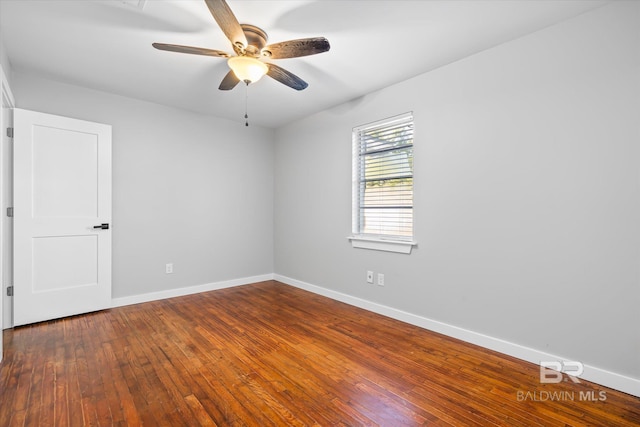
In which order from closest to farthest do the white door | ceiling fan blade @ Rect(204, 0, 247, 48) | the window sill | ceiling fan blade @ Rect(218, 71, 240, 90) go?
ceiling fan blade @ Rect(204, 0, 247, 48) → ceiling fan blade @ Rect(218, 71, 240, 90) → the white door → the window sill

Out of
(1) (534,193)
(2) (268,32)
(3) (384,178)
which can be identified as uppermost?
(2) (268,32)

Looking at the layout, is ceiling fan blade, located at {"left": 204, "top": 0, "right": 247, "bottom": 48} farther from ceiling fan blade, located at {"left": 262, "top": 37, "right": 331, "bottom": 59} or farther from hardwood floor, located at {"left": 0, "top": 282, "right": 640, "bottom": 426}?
hardwood floor, located at {"left": 0, "top": 282, "right": 640, "bottom": 426}

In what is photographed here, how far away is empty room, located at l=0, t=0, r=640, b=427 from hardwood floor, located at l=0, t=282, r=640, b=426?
0.7 inches

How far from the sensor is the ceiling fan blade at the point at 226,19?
163cm

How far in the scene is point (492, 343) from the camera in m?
2.53

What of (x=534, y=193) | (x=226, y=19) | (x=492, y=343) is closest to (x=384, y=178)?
(x=534, y=193)

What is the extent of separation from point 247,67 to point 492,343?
302 cm

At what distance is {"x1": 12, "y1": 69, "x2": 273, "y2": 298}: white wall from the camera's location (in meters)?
3.58

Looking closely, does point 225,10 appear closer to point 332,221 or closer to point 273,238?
point 332,221

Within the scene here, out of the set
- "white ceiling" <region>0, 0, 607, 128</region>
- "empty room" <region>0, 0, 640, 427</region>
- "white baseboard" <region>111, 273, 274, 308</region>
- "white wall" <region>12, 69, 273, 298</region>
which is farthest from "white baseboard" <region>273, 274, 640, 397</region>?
"white ceiling" <region>0, 0, 607, 128</region>

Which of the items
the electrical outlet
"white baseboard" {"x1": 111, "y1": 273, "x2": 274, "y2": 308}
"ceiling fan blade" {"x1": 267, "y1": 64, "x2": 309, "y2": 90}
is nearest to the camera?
"ceiling fan blade" {"x1": 267, "y1": 64, "x2": 309, "y2": 90}

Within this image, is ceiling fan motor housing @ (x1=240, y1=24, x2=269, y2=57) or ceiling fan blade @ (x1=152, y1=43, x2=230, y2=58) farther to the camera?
ceiling fan motor housing @ (x1=240, y1=24, x2=269, y2=57)

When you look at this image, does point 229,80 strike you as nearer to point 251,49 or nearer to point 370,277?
point 251,49

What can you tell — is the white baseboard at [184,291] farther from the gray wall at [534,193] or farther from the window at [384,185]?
the gray wall at [534,193]
